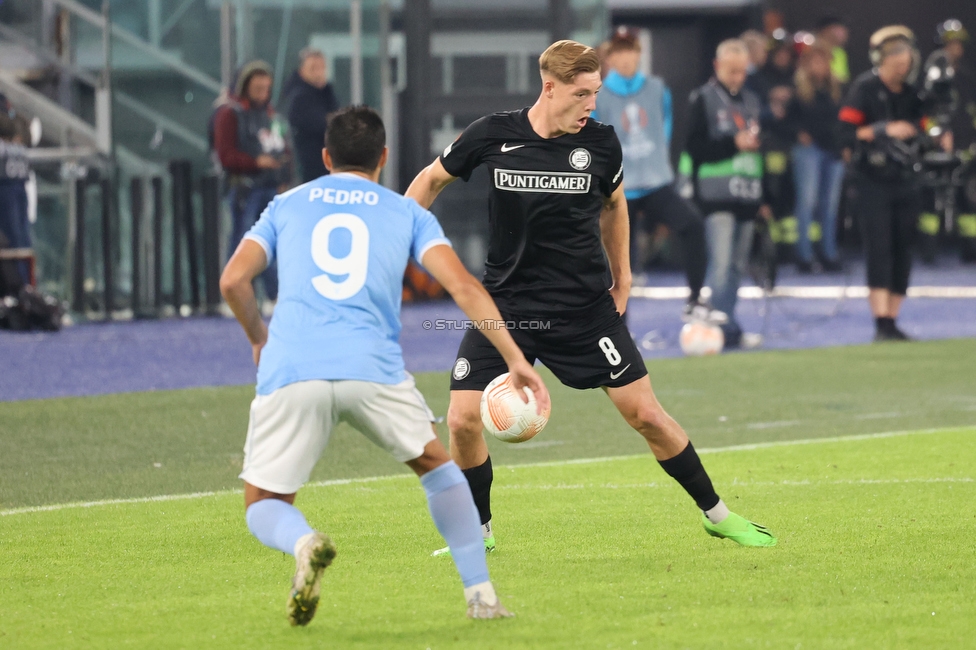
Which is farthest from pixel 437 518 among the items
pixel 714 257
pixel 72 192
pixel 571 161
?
pixel 72 192

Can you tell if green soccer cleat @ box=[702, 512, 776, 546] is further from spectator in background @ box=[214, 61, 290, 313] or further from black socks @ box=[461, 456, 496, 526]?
spectator in background @ box=[214, 61, 290, 313]

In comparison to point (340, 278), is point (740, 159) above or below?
below

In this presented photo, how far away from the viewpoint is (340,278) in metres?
5.04

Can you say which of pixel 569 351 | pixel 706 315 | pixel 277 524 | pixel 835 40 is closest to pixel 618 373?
pixel 569 351

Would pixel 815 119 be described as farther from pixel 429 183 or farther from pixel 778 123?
pixel 429 183

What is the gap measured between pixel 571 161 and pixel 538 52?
1238cm

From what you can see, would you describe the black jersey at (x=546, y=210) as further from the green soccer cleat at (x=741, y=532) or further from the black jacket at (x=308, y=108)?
the black jacket at (x=308, y=108)

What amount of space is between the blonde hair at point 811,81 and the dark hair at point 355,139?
16028 millimetres

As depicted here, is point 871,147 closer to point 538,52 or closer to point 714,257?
point 714,257

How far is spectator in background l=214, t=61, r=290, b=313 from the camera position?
16047 mm

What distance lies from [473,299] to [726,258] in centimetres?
926

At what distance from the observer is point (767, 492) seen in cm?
773

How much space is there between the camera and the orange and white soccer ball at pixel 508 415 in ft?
19.7

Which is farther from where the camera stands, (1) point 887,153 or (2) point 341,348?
(1) point 887,153
